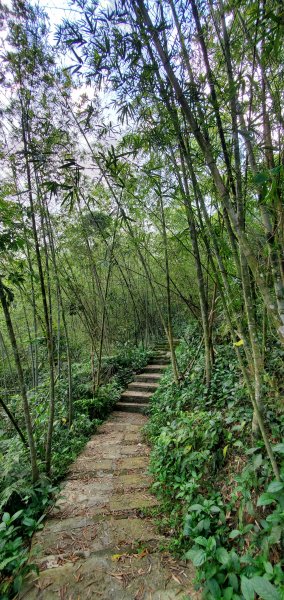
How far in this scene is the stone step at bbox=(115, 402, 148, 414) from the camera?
4.34 m

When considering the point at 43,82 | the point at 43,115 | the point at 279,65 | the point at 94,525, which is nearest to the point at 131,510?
the point at 94,525

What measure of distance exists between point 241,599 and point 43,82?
12.6 feet

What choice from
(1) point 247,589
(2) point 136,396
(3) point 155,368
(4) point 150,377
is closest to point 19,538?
(1) point 247,589

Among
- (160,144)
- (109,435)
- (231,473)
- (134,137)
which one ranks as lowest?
(109,435)

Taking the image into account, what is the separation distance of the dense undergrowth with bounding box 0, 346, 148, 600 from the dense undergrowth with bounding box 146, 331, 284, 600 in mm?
921

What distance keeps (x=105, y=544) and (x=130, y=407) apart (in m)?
2.66

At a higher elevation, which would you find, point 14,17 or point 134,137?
point 14,17

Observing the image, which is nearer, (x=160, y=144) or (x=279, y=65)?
(x=279, y=65)

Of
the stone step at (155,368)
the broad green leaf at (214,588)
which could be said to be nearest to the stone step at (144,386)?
the stone step at (155,368)

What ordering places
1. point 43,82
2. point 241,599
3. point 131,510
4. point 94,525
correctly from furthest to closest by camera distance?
point 43,82 < point 131,510 < point 94,525 < point 241,599

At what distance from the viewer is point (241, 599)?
1188 millimetres

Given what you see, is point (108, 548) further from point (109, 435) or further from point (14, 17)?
point (14, 17)

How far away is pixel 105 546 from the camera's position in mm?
1726

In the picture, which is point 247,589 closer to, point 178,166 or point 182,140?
point 182,140
